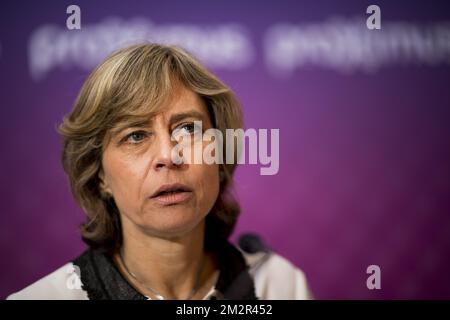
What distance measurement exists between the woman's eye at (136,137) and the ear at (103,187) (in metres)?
0.14

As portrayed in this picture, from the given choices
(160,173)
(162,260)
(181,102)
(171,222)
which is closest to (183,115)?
(181,102)

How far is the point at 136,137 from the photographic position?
47.8 inches

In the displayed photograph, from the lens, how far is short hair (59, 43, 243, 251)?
118 centimetres

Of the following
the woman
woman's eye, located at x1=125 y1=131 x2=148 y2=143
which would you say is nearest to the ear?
the woman

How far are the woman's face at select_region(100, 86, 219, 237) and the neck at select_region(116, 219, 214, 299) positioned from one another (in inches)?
2.4

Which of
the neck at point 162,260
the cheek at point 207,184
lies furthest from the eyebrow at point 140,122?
the neck at point 162,260

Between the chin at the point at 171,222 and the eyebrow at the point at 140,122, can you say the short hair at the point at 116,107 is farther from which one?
the chin at the point at 171,222

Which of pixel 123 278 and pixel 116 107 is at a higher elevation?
pixel 116 107

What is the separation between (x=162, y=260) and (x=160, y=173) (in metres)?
0.26

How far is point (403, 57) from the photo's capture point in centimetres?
156

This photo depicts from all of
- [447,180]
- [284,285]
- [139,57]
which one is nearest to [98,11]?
[139,57]

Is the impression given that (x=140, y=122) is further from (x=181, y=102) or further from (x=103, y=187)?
(x=103, y=187)

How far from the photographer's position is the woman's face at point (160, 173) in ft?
3.90
